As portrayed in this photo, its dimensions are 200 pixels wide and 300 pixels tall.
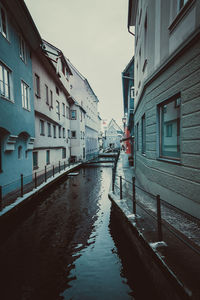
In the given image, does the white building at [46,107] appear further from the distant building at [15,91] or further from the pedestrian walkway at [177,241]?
the pedestrian walkway at [177,241]

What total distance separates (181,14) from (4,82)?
8144 millimetres

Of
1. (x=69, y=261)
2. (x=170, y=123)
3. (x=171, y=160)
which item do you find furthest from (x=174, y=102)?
(x=69, y=261)

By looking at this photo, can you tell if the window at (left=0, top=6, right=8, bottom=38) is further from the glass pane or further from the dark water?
the dark water

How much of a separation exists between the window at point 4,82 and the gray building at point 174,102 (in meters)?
6.96

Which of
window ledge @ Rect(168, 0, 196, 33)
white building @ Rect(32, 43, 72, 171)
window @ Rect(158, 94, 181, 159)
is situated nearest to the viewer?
window ledge @ Rect(168, 0, 196, 33)

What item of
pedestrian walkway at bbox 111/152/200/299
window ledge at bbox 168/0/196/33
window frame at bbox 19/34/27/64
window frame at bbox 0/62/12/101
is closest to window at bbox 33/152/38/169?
window frame at bbox 0/62/12/101

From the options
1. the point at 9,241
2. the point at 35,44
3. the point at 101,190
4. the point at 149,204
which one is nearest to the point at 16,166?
the point at 9,241

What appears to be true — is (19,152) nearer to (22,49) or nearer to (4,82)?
(4,82)

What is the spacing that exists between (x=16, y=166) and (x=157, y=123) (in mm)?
8361

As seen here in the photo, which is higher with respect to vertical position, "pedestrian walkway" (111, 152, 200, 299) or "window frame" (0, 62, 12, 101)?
"window frame" (0, 62, 12, 101)

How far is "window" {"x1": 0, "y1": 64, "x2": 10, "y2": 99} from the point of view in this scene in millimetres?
7922

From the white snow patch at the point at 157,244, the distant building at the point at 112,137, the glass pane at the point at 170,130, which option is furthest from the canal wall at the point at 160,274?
the distant building at the point at 112,137

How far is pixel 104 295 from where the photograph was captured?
11.0 feet

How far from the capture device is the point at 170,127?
5637 millimetres
